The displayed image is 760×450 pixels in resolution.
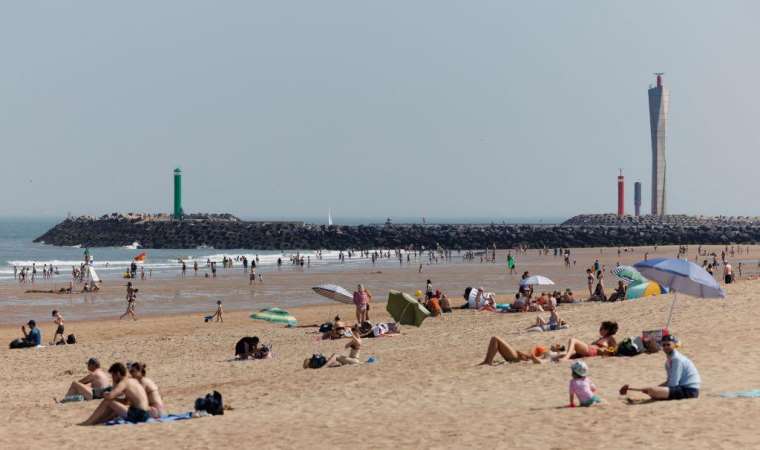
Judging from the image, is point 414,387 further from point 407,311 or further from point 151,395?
point 407,311

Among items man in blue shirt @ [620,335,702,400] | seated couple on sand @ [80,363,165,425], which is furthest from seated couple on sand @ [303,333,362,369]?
man in blue shirt @ [620,335,702,400]

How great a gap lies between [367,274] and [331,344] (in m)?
32.3

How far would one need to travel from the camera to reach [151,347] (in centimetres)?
2162

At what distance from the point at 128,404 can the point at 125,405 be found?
0.05 meters

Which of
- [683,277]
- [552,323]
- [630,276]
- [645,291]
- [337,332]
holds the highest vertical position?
[683,277]

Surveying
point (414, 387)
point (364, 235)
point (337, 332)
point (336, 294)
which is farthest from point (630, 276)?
point (364, 235)

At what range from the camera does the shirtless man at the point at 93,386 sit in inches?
546

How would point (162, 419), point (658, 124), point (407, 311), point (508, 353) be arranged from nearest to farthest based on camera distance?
point (162, 419) → point (508, 353) → point (407, 311) → point (658, 124)

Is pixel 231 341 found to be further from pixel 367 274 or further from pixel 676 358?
pixel 367 274

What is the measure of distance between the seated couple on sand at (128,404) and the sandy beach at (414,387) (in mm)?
266

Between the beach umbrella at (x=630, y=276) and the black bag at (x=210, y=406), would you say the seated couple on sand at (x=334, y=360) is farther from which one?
the beach umbrella at (x=630, y=276)

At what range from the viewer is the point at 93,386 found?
45.9 ft

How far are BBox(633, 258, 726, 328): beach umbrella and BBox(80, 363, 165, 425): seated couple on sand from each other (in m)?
7.65

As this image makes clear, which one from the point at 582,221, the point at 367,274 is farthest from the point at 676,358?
the point at 582,221
